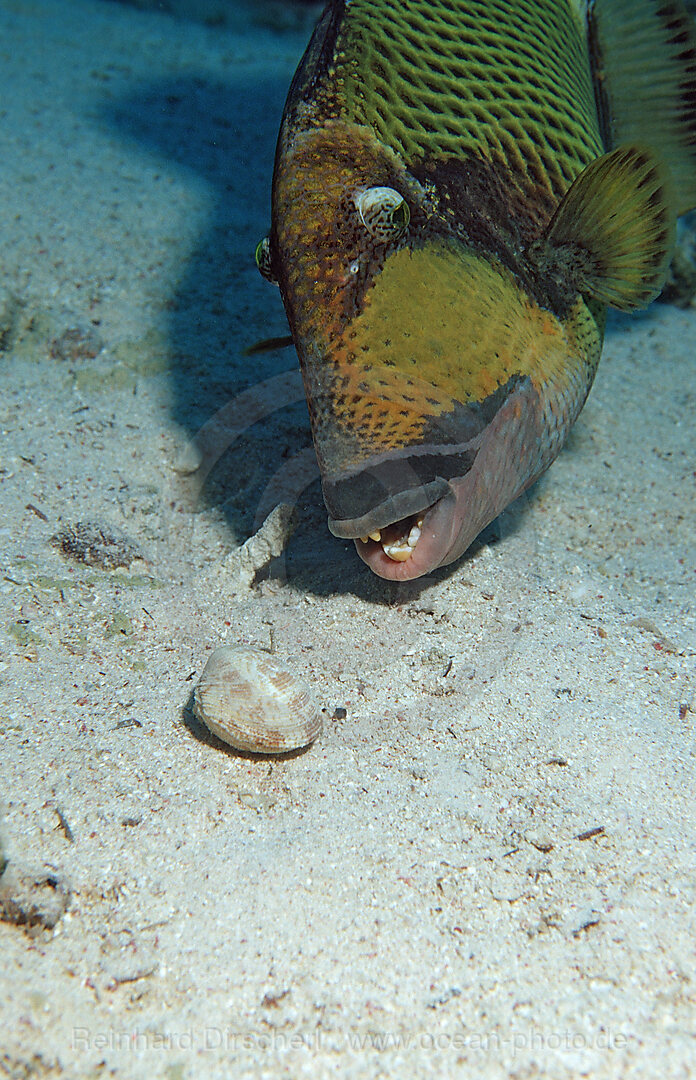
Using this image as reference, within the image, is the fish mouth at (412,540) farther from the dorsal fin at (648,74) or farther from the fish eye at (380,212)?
the dorsal fin at (648,74)

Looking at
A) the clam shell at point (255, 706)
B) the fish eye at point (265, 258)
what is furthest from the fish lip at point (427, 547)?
the fish eye at point (265, 258)

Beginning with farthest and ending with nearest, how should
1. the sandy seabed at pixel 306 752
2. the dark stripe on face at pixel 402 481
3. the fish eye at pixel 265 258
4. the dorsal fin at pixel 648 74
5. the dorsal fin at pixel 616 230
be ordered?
the dorsal fin at pixel 648 74 → the dorsal fin at pixel 616 230 → the fish eye at pixel 265 258 → the dark stripe on face at pixel 402 481 → the sandy seabed at pixel 306 752

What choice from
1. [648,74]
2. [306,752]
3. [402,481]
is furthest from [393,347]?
[648,74]

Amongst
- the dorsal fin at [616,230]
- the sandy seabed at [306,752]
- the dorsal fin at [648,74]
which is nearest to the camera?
the sandy seabed at [306,752]

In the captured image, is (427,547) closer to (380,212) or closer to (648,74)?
(380,212)

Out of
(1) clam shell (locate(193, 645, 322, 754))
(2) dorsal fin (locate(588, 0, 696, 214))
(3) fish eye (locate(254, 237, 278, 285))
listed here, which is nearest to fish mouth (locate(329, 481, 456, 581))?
(1) clam shell (locate(193, 645, 322, 754))

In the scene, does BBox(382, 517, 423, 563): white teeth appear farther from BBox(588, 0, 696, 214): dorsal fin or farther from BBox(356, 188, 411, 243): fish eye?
BBox(588, 0, 696, 214): dorsal fin
